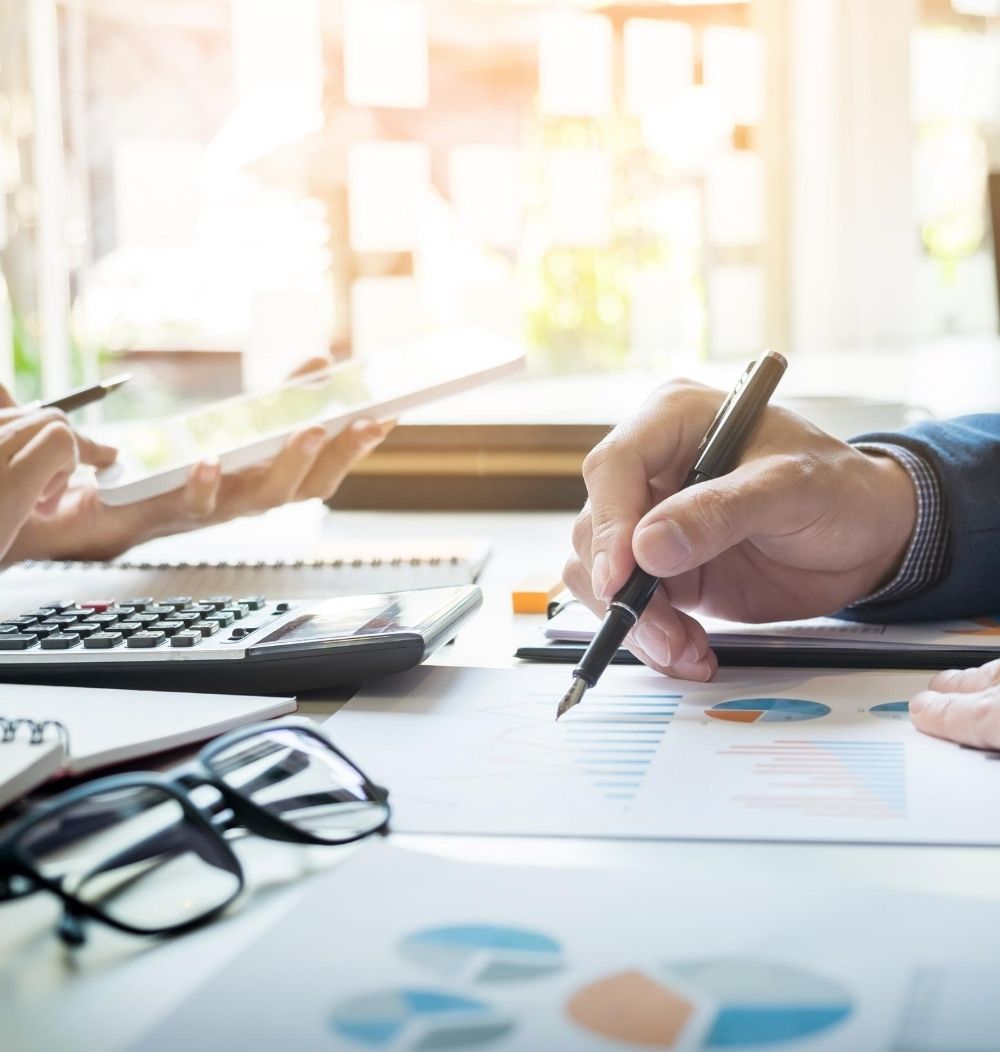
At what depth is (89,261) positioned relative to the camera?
2268 millimetres

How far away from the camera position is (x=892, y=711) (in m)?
0.59

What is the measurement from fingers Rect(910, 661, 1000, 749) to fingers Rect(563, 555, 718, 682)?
0.37ft

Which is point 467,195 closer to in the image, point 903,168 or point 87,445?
point 903,168

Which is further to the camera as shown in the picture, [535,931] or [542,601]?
[542,601]

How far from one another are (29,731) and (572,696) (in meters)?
0.22

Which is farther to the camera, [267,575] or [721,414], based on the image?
[267,575]

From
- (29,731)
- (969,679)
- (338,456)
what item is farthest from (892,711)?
(338,456)

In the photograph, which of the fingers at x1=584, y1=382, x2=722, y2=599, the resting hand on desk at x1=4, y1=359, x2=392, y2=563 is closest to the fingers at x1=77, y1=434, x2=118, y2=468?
the resting hand on desk at x1=4, y1=359, x2=392, y2=563

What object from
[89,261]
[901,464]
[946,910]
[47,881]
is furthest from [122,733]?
[89,261]

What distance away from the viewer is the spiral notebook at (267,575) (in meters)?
0.87

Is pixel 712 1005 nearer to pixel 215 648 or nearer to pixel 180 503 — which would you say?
pixel 215 648

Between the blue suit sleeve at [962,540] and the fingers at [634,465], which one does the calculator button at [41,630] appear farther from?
the blue suit sleeve at [962,540]

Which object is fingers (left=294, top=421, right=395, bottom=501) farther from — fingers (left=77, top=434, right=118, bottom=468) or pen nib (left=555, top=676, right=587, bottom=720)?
pen nib (left=555, top=676, right=587, bottom=720)

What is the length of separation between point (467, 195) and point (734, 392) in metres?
1.87
